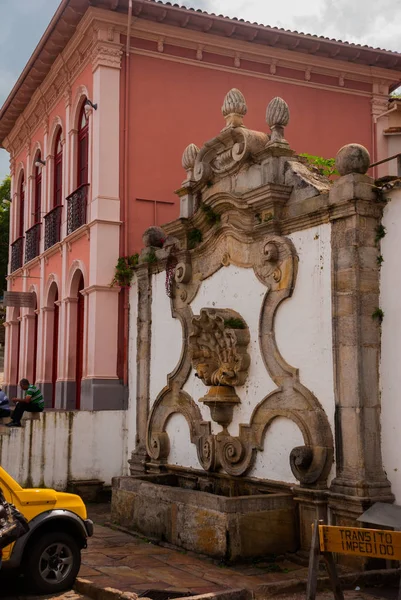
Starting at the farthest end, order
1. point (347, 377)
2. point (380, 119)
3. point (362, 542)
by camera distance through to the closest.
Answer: point (380, 119) < point (347, 377) < point (362, 542)

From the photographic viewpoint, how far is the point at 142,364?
1348 cm

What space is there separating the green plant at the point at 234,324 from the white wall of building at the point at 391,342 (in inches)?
94.0

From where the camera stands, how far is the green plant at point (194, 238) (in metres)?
11.9

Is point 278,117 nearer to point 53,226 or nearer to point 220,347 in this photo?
point 220,347

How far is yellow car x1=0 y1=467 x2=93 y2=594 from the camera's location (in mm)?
7609

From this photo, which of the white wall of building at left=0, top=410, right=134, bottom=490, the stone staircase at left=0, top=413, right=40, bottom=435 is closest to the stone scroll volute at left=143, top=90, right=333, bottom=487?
the white wall of building at left=0, top=410, right=134, bottom=490

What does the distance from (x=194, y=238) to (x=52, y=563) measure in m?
5.73

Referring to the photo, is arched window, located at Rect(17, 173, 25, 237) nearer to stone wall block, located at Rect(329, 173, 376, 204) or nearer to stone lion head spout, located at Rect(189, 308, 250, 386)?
stone lion head spout, located at Rect(189, 308, 250, 386)

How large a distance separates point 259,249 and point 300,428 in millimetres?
2488

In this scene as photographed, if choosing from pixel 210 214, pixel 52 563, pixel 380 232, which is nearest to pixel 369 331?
pixel 380 232

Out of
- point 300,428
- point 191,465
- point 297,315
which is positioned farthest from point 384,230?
point 191,465

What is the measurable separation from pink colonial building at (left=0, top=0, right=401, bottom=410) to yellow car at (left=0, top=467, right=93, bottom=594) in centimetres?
609

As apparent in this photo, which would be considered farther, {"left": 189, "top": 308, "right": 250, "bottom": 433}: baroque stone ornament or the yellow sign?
{"left": 189, "top": 308, "right": 250, "bottom": 433}: baroque stone ornament

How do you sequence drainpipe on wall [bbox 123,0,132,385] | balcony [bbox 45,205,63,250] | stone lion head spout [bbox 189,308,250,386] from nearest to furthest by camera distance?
stone lion head spout [bbox 189,308,250,386]
drainpipe on wall [bbox 123,0,132,385]
balcony [bbox 45,205,63,250]
